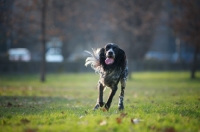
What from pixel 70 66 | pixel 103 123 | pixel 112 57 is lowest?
pixel 103 123

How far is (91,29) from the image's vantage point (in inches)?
1748

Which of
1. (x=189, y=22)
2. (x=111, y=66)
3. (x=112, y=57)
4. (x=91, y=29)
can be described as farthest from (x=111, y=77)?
(x=91, y=29)

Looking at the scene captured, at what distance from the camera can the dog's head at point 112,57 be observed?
8.54 metres

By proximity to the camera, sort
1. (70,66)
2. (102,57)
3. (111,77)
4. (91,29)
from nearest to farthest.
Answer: (111,77) → (102,57) → (70,66) → (91,29)

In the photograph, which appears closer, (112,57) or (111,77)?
(112,57)

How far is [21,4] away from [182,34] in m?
16.1

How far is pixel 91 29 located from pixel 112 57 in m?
36.3

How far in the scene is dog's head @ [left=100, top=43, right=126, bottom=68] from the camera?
28.0 ft

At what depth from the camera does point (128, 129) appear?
555 centimetres

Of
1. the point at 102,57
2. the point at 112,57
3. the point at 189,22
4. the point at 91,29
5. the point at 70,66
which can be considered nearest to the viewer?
the point at 112,57

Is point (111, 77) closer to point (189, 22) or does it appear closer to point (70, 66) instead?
point (189, 22)

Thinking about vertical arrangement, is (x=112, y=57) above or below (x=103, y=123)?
above

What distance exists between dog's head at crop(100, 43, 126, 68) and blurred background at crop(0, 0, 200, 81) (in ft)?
47.2

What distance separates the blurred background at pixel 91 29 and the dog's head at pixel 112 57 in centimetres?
1438
